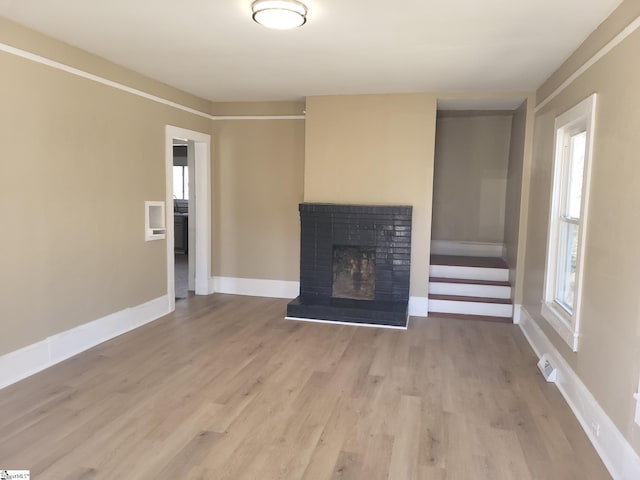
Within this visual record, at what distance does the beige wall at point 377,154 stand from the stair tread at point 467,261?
0.55 m

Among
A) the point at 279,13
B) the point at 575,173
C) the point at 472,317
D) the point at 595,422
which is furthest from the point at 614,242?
the point at 472,317

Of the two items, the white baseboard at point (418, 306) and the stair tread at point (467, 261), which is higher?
the stair tread at point (467, 261)

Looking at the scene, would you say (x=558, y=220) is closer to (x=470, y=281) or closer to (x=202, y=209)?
(x=470, y=281)

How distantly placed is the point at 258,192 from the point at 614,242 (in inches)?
163

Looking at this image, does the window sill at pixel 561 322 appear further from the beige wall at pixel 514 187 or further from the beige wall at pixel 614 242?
the beige wall at pixel 514 187

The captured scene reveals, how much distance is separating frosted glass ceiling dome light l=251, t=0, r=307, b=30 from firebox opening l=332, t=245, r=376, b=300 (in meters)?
2.85

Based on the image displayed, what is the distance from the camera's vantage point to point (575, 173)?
11.3ft

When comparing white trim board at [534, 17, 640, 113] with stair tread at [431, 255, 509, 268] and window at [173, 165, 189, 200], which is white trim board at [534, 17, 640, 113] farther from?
window at [173, 165, 189, 200]

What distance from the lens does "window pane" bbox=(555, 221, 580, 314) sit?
3432mm

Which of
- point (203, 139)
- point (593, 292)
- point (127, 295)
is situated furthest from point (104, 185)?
point (593, 292)

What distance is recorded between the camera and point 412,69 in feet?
13.0

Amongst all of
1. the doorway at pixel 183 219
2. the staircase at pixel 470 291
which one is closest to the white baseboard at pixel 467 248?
the staircase at pixel 470 291

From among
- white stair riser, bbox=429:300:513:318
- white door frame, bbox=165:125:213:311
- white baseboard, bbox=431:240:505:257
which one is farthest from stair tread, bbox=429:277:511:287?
white door frame, bbox=165:125:213:311

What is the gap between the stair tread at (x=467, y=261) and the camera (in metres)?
5.38
